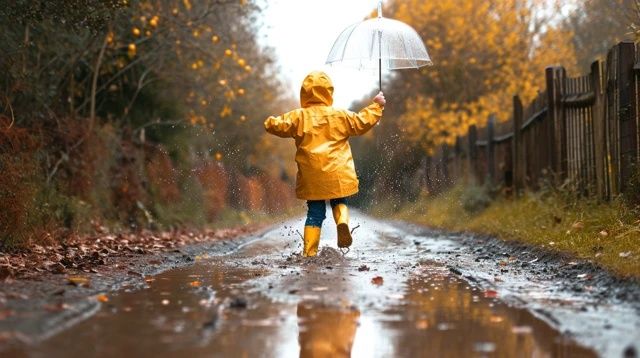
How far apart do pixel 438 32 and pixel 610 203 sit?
1985cm

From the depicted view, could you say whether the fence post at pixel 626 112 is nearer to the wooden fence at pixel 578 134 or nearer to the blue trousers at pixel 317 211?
the wooden fence at pixel 578 134

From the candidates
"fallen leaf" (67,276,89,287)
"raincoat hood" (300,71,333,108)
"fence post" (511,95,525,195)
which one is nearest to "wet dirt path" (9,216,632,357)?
"fallen leaf" (67,276,89,287)

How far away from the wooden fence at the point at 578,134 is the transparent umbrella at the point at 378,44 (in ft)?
8.08

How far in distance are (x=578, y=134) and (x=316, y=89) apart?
15.5ft

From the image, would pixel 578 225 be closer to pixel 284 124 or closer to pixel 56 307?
pixel 284 124

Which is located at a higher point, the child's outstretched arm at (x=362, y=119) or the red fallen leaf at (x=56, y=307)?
the child's outstretched arm at (x=362, y=119)

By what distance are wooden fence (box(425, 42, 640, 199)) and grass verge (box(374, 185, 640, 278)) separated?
0.34 m

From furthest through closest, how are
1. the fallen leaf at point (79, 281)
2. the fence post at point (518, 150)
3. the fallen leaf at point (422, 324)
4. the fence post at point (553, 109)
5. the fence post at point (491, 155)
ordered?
1. the fence post at point (491, 155)
2. the fence post at point (518, 150)
3. the fence post at point (553, 109)
4. the fallen leaf at point (79, 281)
5. the fallen leaf at point (422, 324)

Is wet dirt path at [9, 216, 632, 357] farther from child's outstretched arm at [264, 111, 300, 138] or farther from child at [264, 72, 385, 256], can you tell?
child's outstretched arm at [264, 111, 300, 138]

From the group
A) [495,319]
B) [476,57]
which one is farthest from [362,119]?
[476,57]

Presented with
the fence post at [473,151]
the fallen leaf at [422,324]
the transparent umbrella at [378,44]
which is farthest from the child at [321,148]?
the fence post at [473,151]

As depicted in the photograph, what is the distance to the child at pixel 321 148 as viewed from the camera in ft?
35.0

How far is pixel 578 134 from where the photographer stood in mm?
13406

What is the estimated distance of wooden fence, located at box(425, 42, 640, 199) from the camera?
35.7 feet
